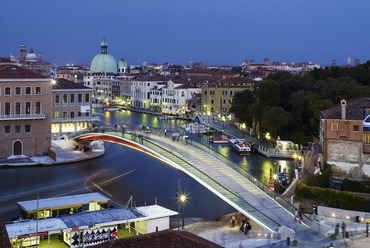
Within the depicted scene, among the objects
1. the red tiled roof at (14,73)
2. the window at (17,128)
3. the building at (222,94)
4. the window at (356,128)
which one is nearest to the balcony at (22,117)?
the window at (17,128)

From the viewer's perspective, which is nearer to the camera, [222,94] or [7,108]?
[7,108]

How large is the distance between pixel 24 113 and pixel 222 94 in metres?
23.5

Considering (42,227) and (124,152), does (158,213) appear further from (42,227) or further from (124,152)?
(124,152)

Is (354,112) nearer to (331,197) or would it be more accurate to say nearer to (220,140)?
(331,197)

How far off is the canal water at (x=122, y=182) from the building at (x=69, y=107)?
275cm

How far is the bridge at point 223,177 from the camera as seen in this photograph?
12148 millimetres

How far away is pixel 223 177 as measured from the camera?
45.9 feet

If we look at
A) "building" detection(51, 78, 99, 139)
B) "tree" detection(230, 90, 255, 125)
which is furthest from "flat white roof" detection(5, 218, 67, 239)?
"tree" detection(230, 90, 255, 125)

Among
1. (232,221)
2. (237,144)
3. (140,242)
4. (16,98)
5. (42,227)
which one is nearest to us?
(140,242)

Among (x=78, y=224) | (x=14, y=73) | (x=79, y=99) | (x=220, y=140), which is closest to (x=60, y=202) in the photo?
(x=78, y=224)

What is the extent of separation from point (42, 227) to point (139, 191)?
6.85 metres

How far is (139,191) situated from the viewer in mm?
17500

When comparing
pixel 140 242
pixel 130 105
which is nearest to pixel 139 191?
pixel 140 242

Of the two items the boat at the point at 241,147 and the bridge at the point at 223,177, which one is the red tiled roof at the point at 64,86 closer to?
the bridge at the point at 223,177
